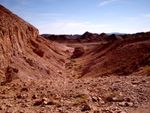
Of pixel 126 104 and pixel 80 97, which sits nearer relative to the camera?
pixel 126 104

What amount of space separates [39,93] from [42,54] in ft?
65.4

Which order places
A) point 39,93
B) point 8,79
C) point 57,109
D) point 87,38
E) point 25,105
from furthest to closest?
point 87,38, point 8,79, point 39,93, point 25,105, point 57,109

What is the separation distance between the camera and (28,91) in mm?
11945

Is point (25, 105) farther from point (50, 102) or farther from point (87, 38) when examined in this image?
point (87, 38)

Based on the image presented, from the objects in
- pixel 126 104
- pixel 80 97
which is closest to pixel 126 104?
pixel 126 104

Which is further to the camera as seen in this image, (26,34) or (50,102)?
(26,34)

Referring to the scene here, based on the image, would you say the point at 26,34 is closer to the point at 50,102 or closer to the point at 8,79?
the point at 8,79

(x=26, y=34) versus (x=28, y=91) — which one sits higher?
(x=26, y=34)

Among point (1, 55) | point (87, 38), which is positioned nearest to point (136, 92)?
point (1, 55)

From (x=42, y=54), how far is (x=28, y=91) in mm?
19361

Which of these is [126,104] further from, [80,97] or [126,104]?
[80,97]

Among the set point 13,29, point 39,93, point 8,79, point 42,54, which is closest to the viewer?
point 39,93

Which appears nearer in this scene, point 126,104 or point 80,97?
point 126,104

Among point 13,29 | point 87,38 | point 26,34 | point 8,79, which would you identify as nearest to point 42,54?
point 26,34
